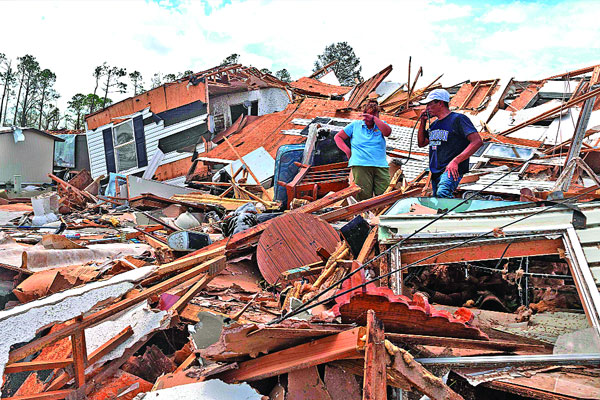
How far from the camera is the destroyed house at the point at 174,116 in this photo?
14.4 m

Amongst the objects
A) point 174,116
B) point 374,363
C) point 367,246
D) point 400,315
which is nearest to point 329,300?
point 400,315

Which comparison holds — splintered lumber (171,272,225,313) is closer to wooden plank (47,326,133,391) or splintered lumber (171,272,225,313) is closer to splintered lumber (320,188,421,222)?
wooden plank (47,326,133,391)

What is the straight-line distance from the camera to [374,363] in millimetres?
1643

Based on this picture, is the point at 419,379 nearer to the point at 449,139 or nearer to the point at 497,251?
the point at 497,251

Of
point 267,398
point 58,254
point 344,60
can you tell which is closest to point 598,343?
point 267,398

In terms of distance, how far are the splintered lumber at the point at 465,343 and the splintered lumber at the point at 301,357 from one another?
0.25 metres

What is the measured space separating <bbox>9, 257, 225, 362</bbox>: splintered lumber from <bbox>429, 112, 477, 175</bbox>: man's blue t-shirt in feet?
7.50

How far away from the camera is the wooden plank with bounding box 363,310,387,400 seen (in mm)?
1595

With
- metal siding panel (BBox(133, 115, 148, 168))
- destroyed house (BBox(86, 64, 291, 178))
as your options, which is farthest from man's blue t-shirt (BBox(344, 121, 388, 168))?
metal siding panel (BBox(133, 115, 148, 168))

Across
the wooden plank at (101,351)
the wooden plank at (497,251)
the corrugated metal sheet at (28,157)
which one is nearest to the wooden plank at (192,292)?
the wooden plank at (101,351)

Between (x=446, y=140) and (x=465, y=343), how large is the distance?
8.21ft

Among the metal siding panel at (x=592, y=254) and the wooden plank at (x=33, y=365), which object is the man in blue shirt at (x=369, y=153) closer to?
the metal siding panel at (x=592, y=254)

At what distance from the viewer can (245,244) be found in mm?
4199

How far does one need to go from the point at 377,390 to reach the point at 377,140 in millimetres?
3978
